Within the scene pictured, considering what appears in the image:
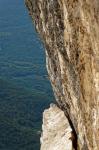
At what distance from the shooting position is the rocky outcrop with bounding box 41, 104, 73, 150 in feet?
75.4

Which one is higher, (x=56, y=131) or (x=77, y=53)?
(x=77, y=53)

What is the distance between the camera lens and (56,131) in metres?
24.9

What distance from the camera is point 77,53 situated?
1791 centimetres

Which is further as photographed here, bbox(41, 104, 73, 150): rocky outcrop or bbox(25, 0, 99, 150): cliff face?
bbox(41, 104, 73, 150): rocky outcrop

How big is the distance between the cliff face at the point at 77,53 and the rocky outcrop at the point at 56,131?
1.93 feet

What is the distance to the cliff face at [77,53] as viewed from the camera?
16031mm

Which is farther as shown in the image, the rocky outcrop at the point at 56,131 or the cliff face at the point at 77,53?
the rocky outcrop at the point at 56,131

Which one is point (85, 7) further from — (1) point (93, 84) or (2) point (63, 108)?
(2) point (63, 108)

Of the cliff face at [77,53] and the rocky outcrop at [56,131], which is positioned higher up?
the cliff face at [77,53]

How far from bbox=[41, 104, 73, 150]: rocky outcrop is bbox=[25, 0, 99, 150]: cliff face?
0.59 m

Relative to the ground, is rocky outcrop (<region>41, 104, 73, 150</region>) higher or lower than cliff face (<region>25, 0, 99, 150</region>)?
lower

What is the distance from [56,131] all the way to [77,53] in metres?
8.04

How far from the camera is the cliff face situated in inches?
631

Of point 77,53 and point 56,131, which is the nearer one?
point 77,53
